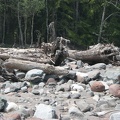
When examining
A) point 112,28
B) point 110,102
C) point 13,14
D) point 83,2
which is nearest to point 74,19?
point 83,2

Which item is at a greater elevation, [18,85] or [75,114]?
[18,85]

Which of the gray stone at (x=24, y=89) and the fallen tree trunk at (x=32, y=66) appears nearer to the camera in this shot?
the gray stone at (x=24, y=89)

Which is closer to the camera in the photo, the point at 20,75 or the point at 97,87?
the point at 97,87

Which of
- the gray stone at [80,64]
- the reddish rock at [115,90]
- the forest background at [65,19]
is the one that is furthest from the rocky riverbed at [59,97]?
the forest background at [65,19]

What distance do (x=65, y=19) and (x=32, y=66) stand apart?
2588 centimetres

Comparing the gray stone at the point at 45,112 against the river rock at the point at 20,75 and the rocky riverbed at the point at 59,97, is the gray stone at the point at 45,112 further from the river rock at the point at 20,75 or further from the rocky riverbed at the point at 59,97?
the river rock at the point at 20,75

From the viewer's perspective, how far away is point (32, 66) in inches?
446

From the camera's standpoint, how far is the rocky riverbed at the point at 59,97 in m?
7.28

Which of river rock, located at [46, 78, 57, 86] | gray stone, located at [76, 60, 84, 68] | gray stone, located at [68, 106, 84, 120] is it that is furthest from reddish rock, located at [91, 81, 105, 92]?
gray stone, located at [76, 60, 84, 68]

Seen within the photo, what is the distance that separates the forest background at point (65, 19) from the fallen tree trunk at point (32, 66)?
2233cm

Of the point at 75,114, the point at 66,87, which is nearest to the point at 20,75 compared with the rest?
the point at 66,87

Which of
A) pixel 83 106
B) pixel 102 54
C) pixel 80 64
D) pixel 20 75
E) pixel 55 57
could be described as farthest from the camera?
pixel 80 64

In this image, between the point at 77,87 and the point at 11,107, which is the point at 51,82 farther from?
the point at 11,107

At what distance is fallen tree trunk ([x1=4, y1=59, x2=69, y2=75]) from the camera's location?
11.0m
